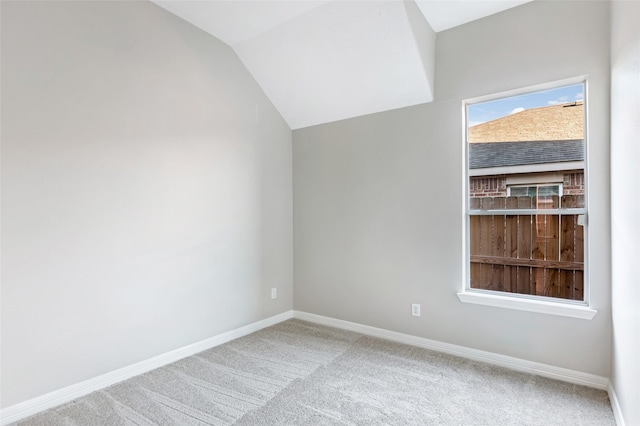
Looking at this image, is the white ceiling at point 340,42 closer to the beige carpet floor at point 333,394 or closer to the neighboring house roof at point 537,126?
the neighboring house roof at point 537,126

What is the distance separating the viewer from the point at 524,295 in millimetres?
2578

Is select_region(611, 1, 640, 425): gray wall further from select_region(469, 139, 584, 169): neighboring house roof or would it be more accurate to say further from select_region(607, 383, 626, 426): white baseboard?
select_region(469, 139, 584, 169): neighboring house roof

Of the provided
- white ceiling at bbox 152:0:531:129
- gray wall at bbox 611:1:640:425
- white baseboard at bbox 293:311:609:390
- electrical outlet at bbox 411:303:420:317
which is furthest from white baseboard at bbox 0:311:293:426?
gray wall at bbox 611:1:640:425

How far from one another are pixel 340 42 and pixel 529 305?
8.46 feet

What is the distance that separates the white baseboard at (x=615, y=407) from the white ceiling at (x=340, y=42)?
247 centimetres

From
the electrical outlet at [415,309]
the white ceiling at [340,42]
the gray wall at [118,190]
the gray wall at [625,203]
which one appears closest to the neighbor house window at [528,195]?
the gray wall at [625,203]

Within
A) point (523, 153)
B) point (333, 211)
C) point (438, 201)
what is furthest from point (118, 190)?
point (523, 153)

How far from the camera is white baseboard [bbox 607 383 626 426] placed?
70.4 inches

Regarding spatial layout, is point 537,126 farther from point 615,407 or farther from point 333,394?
point 333,394

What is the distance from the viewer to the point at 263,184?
349cm

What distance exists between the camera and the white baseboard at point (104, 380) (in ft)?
6.20

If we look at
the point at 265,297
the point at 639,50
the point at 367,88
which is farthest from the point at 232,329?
the point at 639,50

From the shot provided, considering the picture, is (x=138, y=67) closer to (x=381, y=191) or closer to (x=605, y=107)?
(x=381, y=191)

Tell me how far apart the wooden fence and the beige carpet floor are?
0.67 meters
